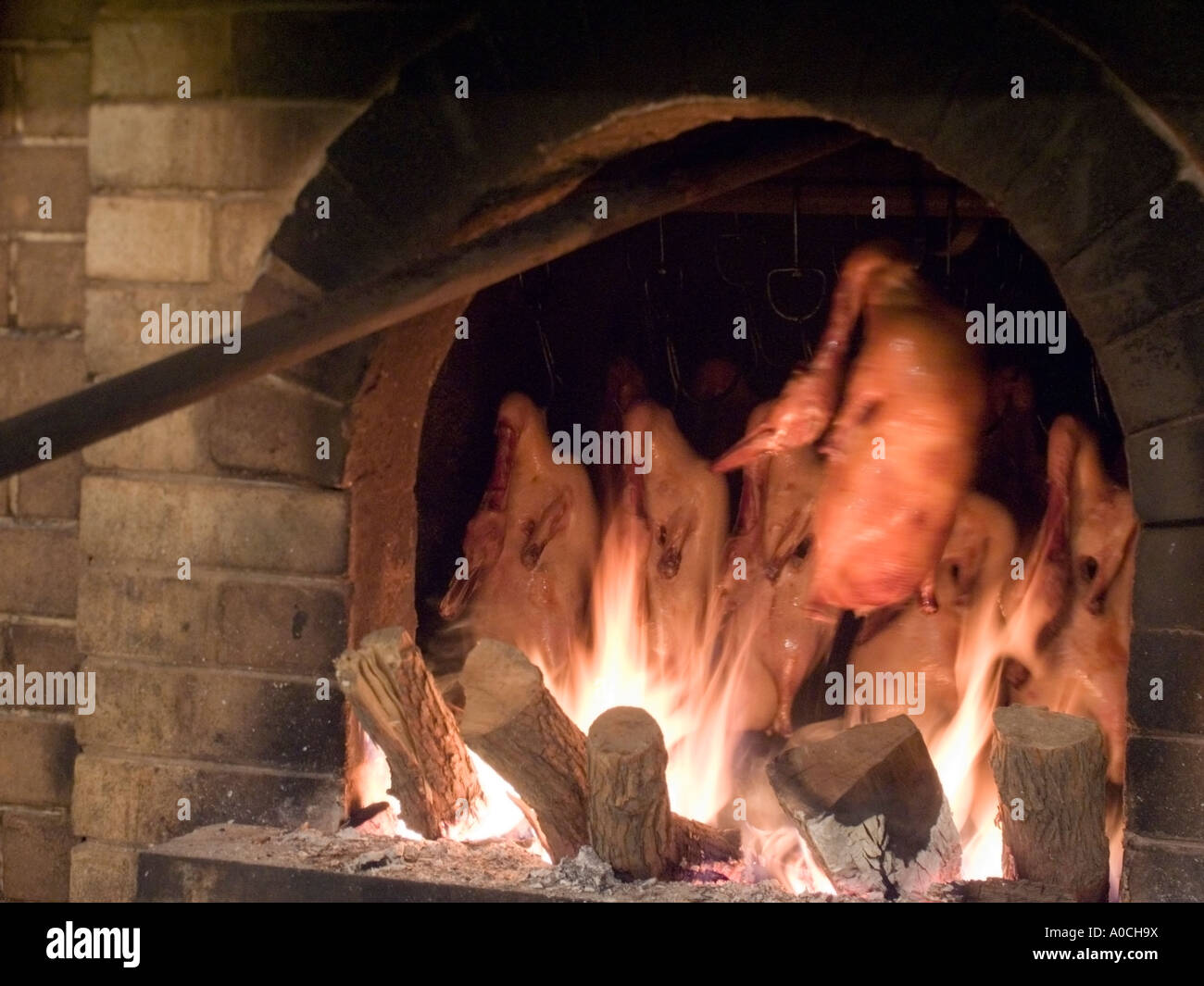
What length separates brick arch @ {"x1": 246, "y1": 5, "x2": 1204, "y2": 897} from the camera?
101 inches

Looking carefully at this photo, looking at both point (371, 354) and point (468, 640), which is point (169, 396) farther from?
point (468, 640)

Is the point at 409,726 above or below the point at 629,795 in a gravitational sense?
above

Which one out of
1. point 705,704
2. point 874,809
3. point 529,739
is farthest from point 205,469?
point 874,809

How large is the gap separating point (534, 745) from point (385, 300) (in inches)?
38.7

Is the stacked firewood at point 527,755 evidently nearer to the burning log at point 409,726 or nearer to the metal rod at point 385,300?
the burning log at point 409,726

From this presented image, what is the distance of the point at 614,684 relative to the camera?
3.51 metres

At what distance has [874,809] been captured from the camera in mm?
2701

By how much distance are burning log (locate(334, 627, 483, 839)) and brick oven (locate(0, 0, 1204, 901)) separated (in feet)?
0.62

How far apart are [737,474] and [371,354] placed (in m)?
1.35

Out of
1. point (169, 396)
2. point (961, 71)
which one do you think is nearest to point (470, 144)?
point (169, 396)

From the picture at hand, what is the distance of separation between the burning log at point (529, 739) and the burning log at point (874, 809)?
0.44 meters

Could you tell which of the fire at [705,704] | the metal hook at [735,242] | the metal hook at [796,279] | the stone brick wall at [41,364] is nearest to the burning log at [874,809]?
the fire at [705,704]

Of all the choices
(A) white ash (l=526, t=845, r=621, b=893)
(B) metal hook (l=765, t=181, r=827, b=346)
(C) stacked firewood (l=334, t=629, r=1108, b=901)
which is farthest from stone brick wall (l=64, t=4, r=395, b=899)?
(B) metal hook (l=765, t=181, r=827, b=346)

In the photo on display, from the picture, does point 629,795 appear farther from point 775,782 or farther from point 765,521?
point 765,521
